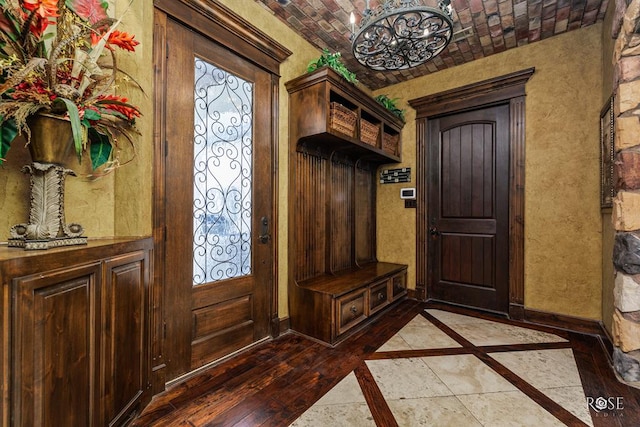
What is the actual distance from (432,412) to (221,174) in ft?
6.96

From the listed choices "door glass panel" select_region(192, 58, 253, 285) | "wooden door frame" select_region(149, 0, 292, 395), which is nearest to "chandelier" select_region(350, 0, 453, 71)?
"wooden door frame" select_region(149, 0, 292, 395)

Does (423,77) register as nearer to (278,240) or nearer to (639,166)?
(639,166)

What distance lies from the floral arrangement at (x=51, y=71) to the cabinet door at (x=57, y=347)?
0.51 meters

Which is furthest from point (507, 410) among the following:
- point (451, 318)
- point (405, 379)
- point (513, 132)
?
point (513, 132)

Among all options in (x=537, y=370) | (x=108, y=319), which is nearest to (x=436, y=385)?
(x=537, y=370)

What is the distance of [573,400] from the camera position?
5.40ft

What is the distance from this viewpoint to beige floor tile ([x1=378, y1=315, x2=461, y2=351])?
235 centimetres

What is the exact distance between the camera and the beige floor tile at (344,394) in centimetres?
165

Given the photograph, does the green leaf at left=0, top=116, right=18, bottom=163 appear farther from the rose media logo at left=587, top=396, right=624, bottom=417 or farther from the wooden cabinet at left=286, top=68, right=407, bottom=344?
the rose media logo at left=587, top=396, right=624, bottom=417

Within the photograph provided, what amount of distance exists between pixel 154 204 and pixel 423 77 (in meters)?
3.55

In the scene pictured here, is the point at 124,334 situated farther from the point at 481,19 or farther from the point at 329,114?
the point at 481,19

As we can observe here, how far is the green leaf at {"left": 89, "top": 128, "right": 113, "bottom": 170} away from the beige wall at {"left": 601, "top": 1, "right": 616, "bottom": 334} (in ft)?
11.8

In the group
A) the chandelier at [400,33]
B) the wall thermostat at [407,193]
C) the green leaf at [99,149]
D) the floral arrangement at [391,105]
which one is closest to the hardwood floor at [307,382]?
the green leaf at [99,149]

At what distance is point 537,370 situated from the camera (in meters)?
1.97
